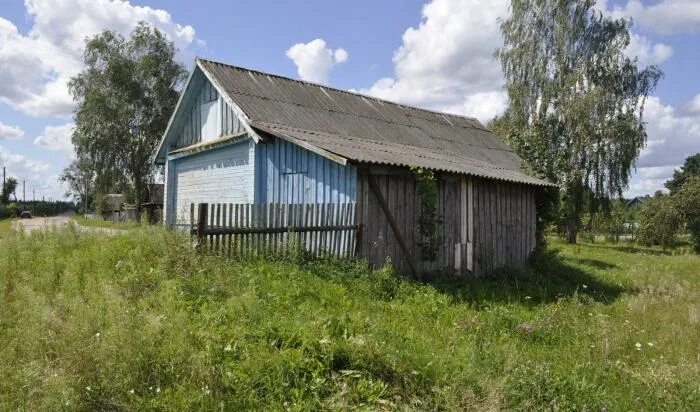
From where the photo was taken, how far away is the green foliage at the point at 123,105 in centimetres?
2875

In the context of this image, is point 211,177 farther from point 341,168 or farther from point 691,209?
point 691,209

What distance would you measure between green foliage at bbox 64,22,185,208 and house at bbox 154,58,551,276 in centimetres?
1557

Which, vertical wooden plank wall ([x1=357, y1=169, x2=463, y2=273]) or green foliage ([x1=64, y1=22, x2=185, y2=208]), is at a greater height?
green foliage ([x1=64, y1=22, x2=185, y2=208])

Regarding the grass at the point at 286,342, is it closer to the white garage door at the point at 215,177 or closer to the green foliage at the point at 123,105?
the white garage door at the point at 215,177

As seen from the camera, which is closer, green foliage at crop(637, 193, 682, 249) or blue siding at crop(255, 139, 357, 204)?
blue siding at crop(255, 139, 357, 204)

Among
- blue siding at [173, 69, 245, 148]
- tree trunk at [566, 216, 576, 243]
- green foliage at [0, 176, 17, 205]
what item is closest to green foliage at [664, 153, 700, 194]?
tree trunk at [566, 216, 576, 243]

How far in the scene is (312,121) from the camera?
1241 centimetres

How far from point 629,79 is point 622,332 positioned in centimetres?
2182

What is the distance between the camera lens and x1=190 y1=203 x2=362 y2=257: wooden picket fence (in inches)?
282

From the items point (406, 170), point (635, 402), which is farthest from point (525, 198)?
point (635, 402)

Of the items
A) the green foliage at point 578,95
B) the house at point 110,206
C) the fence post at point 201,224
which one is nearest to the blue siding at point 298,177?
the fence post at point 201,224

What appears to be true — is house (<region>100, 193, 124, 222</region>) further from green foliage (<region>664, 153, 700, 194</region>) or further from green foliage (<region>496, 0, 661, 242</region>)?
green foliage (<region>664, 153, 700, 194</region>)

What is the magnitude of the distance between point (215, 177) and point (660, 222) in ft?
90.8

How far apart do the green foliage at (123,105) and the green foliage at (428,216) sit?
24.6 metres
